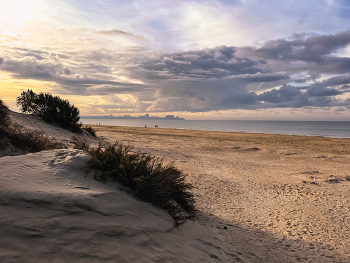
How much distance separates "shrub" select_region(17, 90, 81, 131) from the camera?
17.2 m

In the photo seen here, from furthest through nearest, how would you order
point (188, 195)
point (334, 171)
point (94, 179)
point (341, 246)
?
1. point (334, 171)
2. point (188, 195)
3. point (341, 246)
4. point (94, 179)

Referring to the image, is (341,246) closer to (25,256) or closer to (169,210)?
(169,210)

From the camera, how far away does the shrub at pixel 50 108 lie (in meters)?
17.2

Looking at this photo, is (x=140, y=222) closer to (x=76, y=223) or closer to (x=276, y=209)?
(x=76, y=223)

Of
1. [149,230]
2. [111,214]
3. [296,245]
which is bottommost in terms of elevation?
[296,245]

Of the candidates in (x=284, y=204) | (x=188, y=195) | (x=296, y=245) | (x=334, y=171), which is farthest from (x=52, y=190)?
(x=334, y=171)

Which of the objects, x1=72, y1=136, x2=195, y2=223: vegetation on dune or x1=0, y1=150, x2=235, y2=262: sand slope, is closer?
x1=0, y1=150, x2=235, y2=262: sand slope

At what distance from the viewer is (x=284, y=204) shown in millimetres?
6922

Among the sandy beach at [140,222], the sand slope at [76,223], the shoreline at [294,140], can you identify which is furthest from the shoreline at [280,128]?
the sand slope at [76,223]

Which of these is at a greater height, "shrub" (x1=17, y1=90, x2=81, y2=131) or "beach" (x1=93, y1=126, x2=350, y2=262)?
"shrub" (x1=17, y1=90, x2=81, y2=131)

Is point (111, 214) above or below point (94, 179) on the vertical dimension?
below

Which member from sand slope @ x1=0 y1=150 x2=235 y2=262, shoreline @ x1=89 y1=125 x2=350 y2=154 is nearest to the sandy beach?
sand slope @ x1=0 y1=150 x2=235 y2=262

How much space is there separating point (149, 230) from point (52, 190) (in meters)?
1.78

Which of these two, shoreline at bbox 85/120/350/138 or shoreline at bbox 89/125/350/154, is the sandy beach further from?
shoreline at bbox 85/120/350/138
